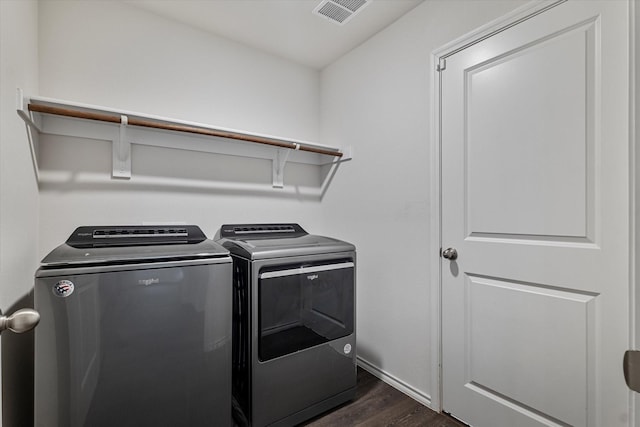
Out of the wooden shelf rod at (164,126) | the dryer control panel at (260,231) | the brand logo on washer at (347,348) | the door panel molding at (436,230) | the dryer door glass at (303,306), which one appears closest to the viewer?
the wooden shelf rod at (164,126)

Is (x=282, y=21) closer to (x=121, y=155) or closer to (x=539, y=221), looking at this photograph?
(x=121, y=155)

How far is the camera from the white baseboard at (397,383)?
5.98ft

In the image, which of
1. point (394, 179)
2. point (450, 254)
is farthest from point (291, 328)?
point (394, 179)

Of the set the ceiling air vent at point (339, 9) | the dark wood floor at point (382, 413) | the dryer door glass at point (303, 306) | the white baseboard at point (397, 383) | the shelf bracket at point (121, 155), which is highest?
the ceiling air vent at point (339, 9)

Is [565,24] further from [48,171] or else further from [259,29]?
[48,171]

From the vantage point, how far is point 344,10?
75.0 inches

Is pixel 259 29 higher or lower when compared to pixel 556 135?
higher

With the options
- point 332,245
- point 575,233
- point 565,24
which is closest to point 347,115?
point 332,245

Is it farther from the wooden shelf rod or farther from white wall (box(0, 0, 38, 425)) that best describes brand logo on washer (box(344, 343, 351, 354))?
white wall (box(0, 0, 38, 425))

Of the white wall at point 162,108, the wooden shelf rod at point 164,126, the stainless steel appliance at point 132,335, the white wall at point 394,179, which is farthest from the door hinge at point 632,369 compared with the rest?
the white wall at point 162,108

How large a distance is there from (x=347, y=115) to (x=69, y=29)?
176 cm

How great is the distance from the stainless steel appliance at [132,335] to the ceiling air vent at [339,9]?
5.12 ft

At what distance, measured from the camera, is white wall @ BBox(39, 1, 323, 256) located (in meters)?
1.71

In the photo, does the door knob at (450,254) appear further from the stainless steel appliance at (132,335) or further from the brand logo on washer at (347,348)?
the stainless steel appliance at (132,335)
